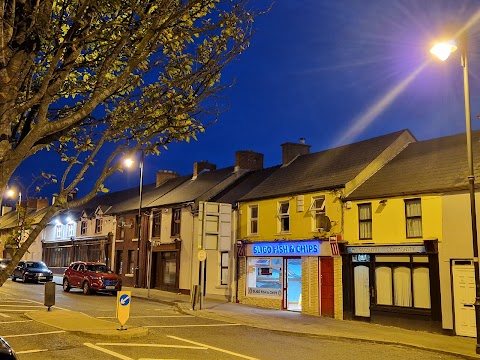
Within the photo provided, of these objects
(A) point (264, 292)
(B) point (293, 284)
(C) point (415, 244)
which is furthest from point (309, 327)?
(A) point (264, 292)

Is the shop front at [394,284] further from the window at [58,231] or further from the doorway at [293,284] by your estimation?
the window at [58,231]

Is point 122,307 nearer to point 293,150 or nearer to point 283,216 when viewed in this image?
point 283,216

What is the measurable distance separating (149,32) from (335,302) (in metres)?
17.9

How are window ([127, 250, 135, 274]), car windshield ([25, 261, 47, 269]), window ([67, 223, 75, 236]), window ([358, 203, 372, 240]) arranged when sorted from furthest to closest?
1. window ([67, 223, 75, 236])
2. car windshield ([25, 261, 47, 269])
3. window ([127, 250, 135, 274])
4. window ([358, 203, 372, 240])

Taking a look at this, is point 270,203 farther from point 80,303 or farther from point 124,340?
point 124,340

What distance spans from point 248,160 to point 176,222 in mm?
6550

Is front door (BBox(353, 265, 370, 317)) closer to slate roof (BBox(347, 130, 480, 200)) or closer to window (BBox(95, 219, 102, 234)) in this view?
slate roof (BBox(347, 130, 480, 200))

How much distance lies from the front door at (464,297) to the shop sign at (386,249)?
151 centimetres

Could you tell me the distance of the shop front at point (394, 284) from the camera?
718 inches

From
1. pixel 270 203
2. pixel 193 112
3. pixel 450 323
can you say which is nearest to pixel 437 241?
pixel 450 323

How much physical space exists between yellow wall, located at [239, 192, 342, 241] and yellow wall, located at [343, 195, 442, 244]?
27.4 inches

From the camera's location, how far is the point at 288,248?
24.4m

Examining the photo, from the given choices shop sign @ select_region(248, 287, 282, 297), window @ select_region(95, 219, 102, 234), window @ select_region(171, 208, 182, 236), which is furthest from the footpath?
window @ select_region(95, 219, 102, 234)

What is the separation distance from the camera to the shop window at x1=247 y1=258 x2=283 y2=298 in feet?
82.9
